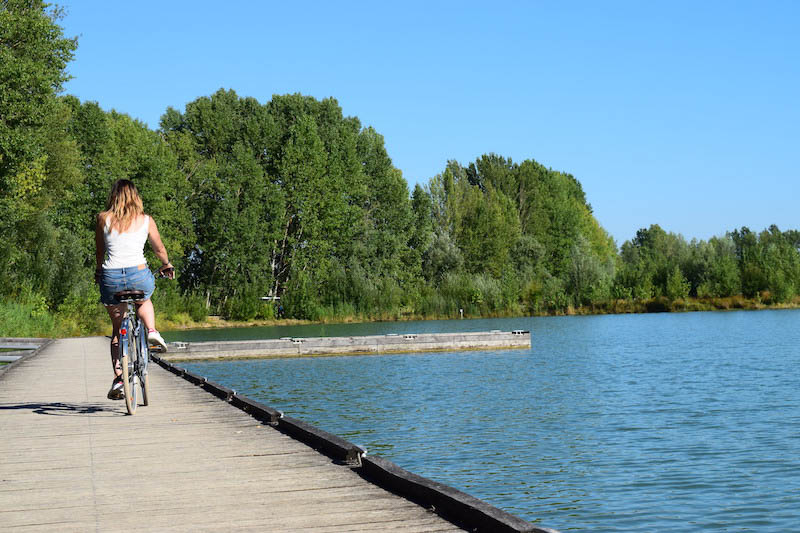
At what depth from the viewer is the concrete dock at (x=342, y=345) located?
27047 millimetres

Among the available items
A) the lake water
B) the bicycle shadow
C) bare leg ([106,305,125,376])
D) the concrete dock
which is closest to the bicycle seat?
bare leg ([106,305,125,376])

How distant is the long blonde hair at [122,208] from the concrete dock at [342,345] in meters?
18.9

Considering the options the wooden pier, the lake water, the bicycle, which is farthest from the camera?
Result: the lake water

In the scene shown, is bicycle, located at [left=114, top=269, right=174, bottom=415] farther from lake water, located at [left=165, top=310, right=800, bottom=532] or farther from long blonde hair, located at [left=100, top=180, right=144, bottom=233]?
lake water, located at [left=165, top=310, right=800, bottom=532]

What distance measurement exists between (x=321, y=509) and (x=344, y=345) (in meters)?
23.5

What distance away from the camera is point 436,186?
7350cm

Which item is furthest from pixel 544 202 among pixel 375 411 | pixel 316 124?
pixel 375 411

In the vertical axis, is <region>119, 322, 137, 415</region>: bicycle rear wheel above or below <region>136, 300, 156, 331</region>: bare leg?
below

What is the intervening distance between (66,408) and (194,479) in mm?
4436

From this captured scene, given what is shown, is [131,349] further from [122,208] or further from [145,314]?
[122,208]

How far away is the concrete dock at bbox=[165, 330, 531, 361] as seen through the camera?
88.7 feet

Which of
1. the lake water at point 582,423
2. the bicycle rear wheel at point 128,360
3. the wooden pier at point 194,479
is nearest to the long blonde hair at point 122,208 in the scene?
the bicycle rear wheel at point 128,360

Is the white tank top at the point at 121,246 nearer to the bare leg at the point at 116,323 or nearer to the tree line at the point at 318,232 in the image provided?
the bare leg at the point at 116,323

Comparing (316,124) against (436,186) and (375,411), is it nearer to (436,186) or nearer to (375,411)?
(436,186)
